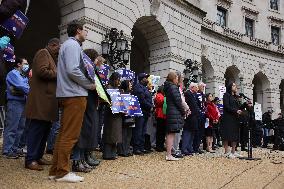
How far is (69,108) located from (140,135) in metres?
3.90

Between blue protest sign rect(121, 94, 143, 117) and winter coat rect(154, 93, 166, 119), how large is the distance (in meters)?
1.03

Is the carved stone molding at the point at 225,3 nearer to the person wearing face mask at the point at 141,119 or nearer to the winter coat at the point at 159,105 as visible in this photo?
the winter coat at the point at 159,105

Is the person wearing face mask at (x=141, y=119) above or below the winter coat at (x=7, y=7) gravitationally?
below

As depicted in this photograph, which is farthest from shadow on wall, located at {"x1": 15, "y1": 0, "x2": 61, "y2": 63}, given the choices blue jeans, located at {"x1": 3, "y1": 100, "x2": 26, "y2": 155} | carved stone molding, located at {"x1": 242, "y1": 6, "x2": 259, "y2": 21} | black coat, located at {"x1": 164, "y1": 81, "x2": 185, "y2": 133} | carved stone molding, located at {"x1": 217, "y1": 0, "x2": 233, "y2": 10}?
carved stone molding, located at {"x1": 242, "y1": 6, "x2": 259, "y2": 21}

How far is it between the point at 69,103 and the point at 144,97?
3.99 metres

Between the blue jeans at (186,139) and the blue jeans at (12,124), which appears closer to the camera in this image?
the blue jeans at (12,124)

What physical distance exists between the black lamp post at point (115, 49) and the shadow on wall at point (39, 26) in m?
3.98

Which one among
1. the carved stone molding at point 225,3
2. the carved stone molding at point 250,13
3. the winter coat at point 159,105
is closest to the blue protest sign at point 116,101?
the winter coat at point 159,105

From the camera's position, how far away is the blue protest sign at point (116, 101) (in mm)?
7117

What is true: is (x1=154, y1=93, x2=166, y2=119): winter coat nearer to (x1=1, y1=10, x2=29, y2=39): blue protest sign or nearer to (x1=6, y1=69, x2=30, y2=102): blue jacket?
(x1=6, y1=69, x2=30, y2=102): blue jacket

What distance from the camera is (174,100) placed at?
7449mm

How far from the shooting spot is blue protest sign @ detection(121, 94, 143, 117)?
7459 millimetres

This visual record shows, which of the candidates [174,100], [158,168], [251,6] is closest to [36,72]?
[158,168]

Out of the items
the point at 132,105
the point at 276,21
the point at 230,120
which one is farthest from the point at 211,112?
the point at 276,21
